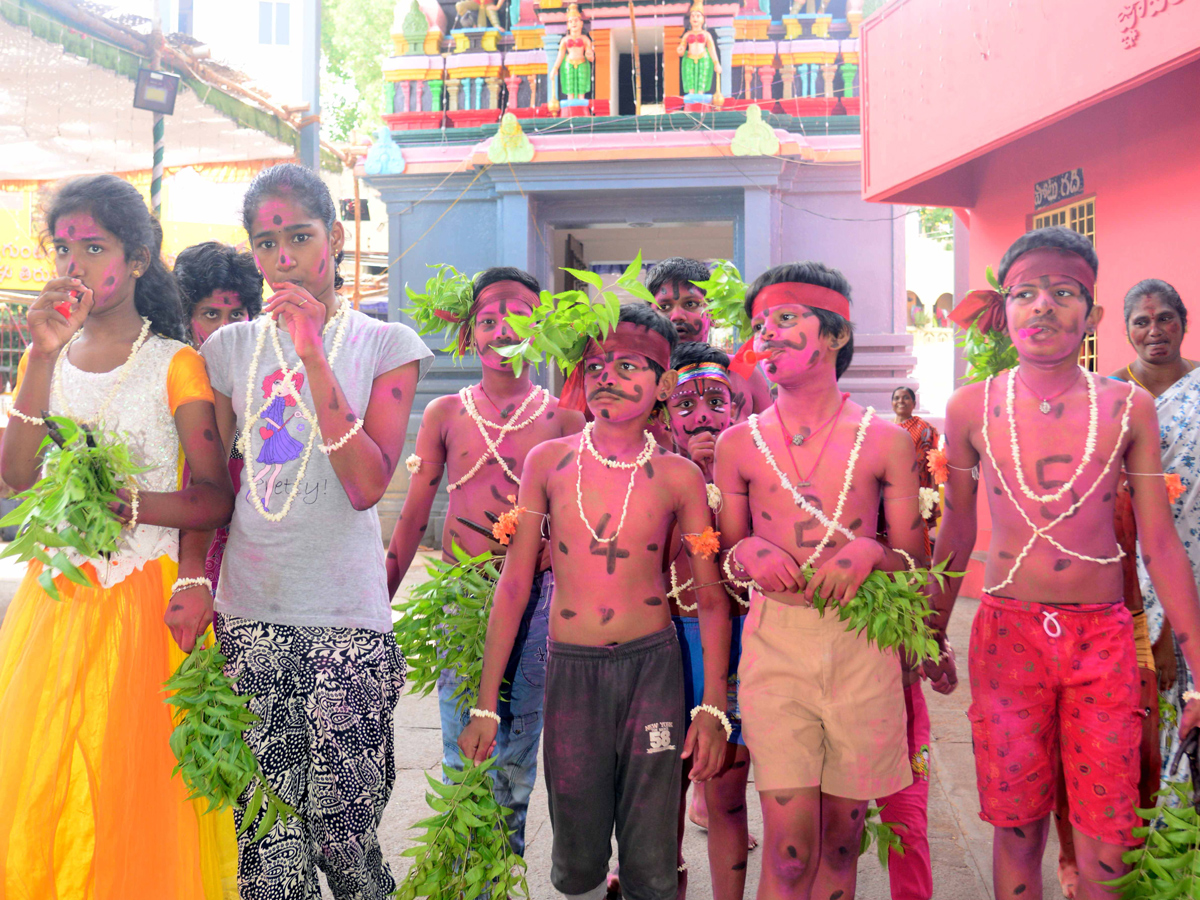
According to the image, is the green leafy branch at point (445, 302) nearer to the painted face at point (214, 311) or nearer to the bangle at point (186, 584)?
the painted face at point (214, 311)

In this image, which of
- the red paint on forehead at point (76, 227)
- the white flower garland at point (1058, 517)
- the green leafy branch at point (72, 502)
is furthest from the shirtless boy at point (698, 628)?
the red paint on forehead at point (76, 227)

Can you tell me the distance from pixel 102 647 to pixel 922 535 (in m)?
2.29

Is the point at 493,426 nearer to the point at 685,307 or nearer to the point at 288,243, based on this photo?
the point at 288,243

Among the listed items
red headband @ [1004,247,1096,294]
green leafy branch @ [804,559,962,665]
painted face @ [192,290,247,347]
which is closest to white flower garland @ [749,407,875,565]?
green leafy branch @ [804,559,962,665]

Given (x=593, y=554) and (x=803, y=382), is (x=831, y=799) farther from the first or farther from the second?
(x=803, y=382)

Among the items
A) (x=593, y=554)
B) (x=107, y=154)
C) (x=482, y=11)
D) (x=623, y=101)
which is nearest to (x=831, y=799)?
(x=593, y=554)

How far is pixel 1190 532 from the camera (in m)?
3.24

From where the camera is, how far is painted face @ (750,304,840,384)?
269 centimetres

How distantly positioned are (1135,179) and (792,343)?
16.4ft

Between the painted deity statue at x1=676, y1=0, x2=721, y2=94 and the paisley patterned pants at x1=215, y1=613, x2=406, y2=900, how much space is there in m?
9.91

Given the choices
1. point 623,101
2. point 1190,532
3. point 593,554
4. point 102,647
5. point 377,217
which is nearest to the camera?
point 102,647

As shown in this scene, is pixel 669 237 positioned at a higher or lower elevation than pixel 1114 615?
higher

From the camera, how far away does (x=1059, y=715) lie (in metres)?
2.71

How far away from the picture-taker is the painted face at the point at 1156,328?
371 cm
